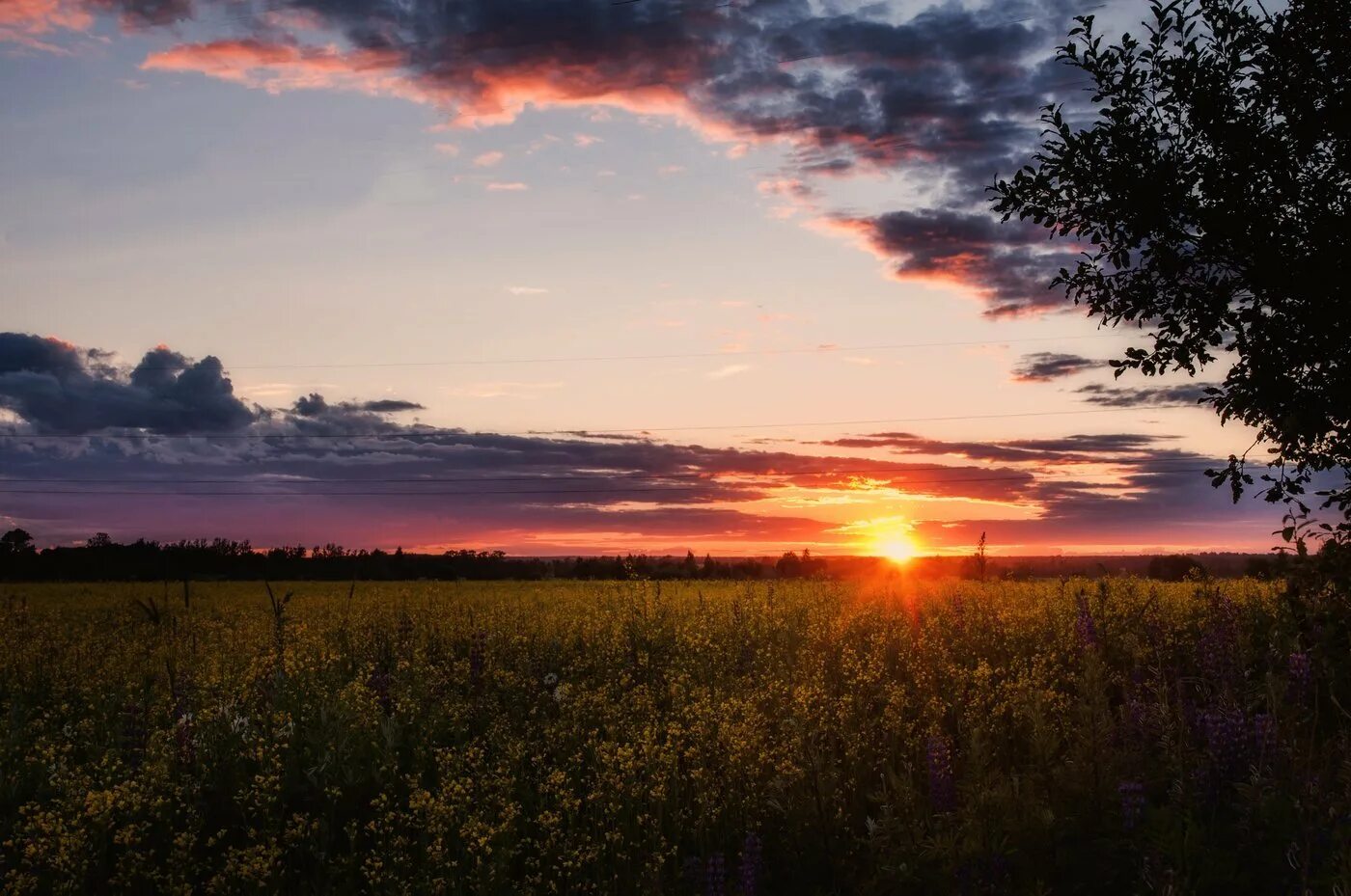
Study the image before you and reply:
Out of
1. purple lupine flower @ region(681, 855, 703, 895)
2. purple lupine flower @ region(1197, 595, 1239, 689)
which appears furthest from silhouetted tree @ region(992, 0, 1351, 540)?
purple lupine flower @ region(681, 855, 703, 895)

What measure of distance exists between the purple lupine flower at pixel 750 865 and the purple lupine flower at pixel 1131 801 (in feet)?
7.04

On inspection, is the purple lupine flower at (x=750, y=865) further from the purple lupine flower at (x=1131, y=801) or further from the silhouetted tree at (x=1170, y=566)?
the silhouetted tree at (x=1170, y=566)

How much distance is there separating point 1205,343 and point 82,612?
24.4m

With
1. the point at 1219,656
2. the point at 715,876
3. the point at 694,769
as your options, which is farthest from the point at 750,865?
the point at 1219,656

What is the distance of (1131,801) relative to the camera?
571 centimetres

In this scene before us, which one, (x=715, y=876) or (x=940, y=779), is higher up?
(x=940, y=779)

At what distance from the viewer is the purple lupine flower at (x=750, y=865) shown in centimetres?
570

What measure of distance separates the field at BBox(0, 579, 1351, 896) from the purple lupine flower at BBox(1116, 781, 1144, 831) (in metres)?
0.02

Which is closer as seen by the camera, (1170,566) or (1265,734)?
(1265,734)

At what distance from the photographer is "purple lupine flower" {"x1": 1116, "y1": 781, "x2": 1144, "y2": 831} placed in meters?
5.66

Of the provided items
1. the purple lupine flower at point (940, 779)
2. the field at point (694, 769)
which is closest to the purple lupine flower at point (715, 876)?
the field at point (694, 769)

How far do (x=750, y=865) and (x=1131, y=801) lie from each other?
2.25m

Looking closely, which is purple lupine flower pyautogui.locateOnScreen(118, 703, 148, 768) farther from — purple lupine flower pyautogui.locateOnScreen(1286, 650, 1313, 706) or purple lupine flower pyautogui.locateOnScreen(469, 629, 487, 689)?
purple lupine flower pyautogui.locateOnScreen(1286, 650, 1313, 706)

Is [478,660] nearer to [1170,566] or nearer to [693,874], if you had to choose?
[693,874]
